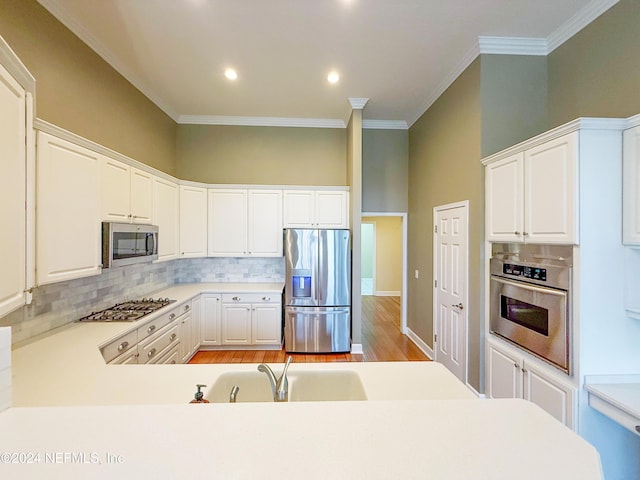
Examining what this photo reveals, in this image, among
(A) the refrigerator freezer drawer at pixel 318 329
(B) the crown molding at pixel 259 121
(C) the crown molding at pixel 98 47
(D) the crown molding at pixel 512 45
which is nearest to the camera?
(C) the crown molding at pixel 98 47

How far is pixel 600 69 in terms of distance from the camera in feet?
6.99

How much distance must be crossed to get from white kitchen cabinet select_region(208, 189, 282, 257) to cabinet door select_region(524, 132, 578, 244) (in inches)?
119

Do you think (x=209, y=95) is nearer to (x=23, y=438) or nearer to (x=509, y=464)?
(x=23, y=438)

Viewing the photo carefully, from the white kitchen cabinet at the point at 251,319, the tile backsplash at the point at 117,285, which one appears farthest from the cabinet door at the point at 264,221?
the white kitchen cabinet at the point at 251,319

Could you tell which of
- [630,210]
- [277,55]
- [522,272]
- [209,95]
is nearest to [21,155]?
[277,55]

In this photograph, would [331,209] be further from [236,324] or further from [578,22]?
[578,22]

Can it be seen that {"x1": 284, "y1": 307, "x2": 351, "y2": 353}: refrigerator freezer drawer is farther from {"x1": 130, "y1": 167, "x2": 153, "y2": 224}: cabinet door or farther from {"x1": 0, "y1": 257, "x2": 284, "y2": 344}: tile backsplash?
{"x1": 130, "y1": 167, "x2": 153, "y2": 224}: cabinet door

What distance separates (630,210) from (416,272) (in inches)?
105

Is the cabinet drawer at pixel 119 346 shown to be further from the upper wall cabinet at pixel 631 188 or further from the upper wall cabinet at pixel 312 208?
the upper wall cabinet at pixel 631 188

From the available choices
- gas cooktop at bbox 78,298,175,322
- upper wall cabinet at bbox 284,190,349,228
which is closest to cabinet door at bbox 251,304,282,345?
gas cooktop at bbox 78,298,175,322

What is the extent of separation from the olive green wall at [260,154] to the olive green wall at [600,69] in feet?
8.77

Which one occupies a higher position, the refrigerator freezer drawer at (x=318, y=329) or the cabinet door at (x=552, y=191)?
the cabinet door at (x=552, y=191)

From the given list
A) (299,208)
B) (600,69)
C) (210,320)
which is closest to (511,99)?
(600,69)

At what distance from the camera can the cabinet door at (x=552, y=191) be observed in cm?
174
